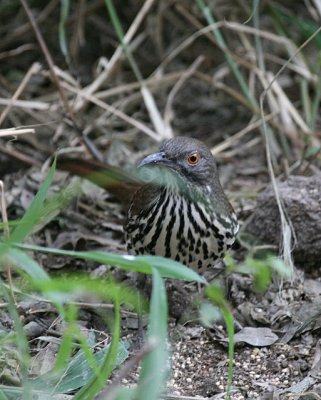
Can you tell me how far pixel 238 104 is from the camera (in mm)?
7023

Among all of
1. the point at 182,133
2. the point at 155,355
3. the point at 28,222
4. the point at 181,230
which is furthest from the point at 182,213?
the point at 182,133

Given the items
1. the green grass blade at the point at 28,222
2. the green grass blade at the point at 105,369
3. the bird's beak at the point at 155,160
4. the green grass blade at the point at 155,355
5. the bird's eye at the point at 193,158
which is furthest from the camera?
the bird's eye at the point at 193,158

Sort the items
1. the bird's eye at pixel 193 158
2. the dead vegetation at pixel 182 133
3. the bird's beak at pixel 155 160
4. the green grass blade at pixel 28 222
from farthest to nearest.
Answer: the bird's eye at pixel 193 158 → the bird's beak at pixel 155 160 → the dead vegetation at pixel 182 133 → the green grass blade at pixel 28 222

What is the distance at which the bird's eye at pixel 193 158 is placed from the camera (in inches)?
170

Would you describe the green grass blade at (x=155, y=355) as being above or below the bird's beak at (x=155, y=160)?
below

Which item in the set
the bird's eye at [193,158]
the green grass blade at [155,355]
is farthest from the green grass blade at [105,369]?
the bird's eye at [193,158]

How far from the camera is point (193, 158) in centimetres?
435

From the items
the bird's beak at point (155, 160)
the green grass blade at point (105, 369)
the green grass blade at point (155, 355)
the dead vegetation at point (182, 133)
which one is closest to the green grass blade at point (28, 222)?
the dead vegetation at point (182, 133)

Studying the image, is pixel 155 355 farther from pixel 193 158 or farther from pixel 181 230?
pixel 193 158

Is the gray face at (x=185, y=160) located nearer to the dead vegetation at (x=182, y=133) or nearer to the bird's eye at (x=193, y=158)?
the bird's eye at (x=193, y=158)

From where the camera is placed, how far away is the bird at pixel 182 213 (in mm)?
4262

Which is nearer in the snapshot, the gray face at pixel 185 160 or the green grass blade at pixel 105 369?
the green grass blade at pixel 105 369

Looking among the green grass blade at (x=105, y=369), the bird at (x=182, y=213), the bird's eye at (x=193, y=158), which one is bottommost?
the green grass blade at (x=105, y=369)

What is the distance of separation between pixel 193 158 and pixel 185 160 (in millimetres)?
45
